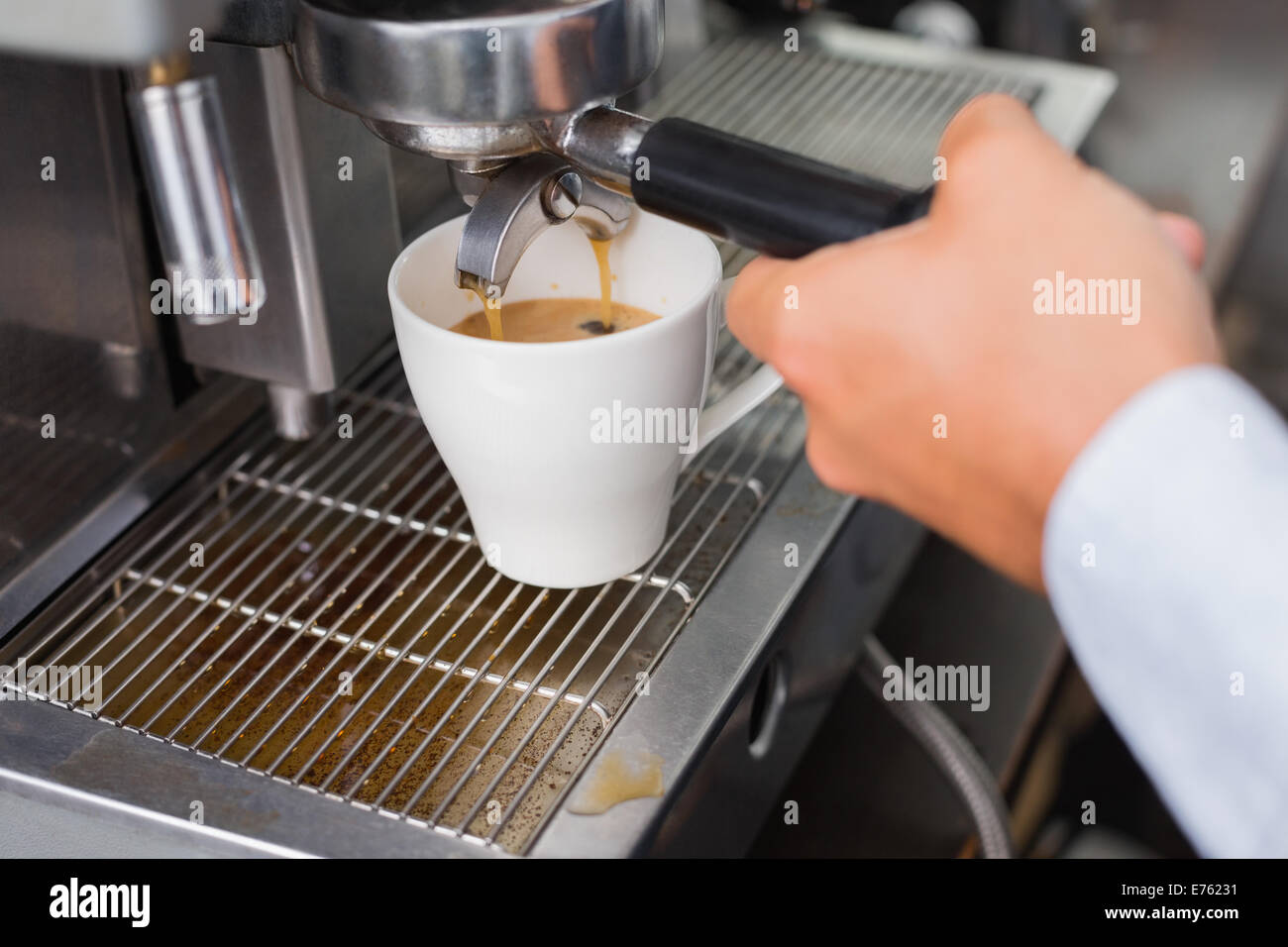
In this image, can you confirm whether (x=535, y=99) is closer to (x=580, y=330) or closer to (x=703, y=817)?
(x=580, y=330)

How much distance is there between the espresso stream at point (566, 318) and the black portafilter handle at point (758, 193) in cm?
13

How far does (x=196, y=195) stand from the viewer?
396 mm

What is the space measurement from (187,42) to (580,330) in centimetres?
24

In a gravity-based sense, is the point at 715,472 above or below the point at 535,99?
below

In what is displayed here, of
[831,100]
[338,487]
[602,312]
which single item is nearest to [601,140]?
[602,312]

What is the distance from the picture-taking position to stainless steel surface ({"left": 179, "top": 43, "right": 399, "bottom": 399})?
0.54 metres

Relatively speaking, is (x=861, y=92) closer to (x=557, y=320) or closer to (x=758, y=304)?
(x=557, y=320)

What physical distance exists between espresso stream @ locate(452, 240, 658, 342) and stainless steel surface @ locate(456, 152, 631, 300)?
8 centimetres

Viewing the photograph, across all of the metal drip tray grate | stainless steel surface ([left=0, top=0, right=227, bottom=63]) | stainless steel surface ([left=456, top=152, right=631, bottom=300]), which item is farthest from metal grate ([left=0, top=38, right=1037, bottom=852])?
stainless steel surface ([left=0, top=0, right=227, bottom=63])

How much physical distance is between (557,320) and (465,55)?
187 millimetres

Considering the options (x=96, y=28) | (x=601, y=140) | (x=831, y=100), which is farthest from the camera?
(x=831, y=100)

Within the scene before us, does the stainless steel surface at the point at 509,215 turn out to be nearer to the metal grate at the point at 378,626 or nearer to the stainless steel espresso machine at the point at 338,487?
the stainless steel espresso machine at the point at 338,487

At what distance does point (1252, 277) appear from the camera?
5.84ft

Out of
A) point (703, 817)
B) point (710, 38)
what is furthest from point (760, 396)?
point (710, 38)
